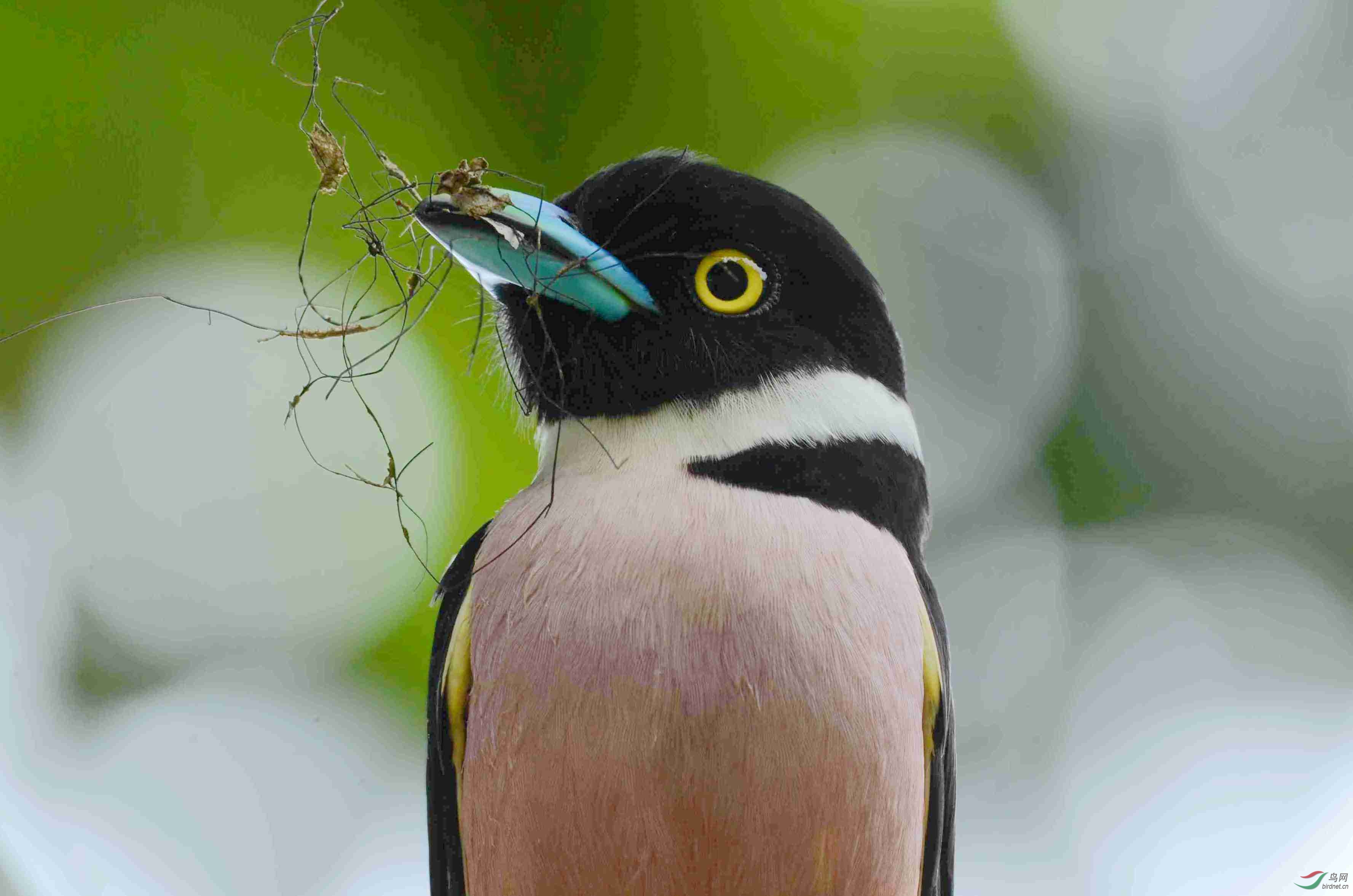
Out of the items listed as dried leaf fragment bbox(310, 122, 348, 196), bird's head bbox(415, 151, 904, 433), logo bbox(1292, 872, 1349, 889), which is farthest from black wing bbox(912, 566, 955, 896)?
logo bbox(1292, 872, 1349, 889)

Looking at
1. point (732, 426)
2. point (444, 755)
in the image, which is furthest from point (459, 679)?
point (732, 426)

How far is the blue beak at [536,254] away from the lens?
1.11 metres

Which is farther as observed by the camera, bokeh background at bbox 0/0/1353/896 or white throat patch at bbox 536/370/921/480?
bokeh background at bbox 0/0/1353/896

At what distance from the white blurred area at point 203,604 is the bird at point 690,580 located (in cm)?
62

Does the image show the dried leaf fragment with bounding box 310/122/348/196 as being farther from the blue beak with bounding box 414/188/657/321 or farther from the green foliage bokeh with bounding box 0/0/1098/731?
the green foliage bokeh with bounding box 0/0/1098/731

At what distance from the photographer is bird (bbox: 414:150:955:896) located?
3.64 feet

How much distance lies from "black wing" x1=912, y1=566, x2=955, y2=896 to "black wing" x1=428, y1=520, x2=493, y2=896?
1.92ft

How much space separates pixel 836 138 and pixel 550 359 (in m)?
1.25

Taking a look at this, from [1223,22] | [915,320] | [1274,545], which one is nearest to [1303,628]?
[1274,545]

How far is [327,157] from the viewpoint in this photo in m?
1.08

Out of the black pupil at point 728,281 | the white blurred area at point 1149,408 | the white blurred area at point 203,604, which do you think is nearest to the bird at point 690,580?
the black pupil at point 728,281

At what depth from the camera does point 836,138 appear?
7.68 feet

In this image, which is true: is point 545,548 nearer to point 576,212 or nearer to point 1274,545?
point 576,212

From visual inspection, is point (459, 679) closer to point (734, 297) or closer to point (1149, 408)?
point (734, 297)
